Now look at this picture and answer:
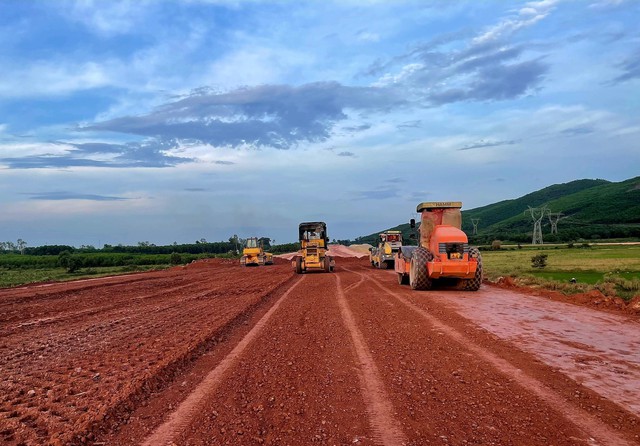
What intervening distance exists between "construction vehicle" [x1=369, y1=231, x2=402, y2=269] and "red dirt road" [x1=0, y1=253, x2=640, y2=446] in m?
21.5

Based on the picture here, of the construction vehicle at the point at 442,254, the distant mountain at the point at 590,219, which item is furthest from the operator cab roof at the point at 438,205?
the distant mountain at the point at 590,219

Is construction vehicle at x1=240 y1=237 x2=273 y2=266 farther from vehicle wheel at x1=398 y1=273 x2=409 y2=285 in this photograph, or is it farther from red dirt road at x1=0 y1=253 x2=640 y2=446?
red dirt road at x1=0 y1=253 x2=640 y2=446

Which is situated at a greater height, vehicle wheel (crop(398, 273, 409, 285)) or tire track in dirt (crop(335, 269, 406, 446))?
vehicle wheel (crop(398, 273, 409, 285))

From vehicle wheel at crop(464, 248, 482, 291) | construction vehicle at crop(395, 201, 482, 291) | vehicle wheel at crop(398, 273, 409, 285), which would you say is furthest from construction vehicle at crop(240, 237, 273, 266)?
vehicle wheel at crop(464, 248, 482, 291)

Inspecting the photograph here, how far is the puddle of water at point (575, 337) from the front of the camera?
6.42 m

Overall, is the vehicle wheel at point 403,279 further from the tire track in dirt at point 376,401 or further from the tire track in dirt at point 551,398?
the tire track in dirt at point 376,401

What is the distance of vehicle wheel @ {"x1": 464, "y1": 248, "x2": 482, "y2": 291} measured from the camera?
1719cm

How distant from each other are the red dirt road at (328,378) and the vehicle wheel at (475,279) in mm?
3955

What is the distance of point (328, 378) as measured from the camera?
22.1 ft

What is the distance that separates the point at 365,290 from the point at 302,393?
44.5 ft

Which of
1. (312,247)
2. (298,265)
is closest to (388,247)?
(312,247)

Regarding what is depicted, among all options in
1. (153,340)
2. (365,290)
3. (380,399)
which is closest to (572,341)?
(380,399)

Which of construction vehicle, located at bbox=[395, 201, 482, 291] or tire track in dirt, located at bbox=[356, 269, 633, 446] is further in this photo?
construction vehicle, located at bbox=[395, 201, 482, 291]

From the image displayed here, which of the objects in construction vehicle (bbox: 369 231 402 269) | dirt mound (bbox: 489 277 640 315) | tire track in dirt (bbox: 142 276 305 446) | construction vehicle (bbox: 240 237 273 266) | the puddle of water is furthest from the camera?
construction vehicle (bbox: 240 237 273 266)
